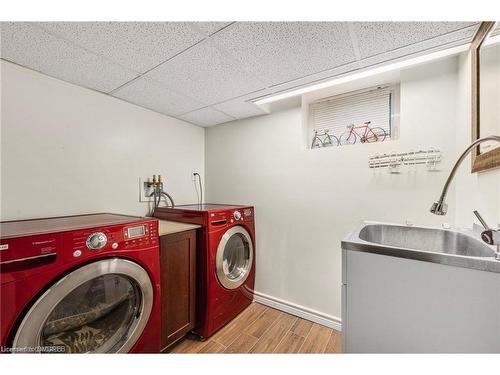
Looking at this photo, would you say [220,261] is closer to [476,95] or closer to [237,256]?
[237,256]

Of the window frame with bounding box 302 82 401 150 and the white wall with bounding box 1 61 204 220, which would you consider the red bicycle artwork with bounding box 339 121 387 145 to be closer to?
the window frame with bounding box 302 82 401 150

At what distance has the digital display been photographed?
1.18 metres

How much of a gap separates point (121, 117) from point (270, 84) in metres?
1.37

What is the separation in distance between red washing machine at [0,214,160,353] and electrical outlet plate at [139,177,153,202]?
86cm

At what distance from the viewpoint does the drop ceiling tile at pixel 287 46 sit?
105cm

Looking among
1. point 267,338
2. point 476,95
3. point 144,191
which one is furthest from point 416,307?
point 144,191

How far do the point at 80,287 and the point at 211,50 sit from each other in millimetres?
1512

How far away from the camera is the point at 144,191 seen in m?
2.04

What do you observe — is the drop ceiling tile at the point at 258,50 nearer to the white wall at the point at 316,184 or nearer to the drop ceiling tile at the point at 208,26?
the drop ceiling tile at the point at 208,26

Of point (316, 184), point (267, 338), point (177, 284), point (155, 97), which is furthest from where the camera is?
point (316, 184)

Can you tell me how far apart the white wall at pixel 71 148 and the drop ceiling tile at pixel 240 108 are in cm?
70

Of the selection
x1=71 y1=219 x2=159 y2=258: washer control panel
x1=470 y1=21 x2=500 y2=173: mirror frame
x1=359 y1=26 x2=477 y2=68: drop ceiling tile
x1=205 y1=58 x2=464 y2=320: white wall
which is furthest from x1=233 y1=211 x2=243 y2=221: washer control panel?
x1=470 y1=21 x2=500 y2=173: mirror frame

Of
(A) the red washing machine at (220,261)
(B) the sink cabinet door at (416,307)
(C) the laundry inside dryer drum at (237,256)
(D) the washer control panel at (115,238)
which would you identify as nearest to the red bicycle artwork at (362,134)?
(A) the red washing machine at (220,261)

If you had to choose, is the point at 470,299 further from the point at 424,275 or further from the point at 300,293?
the point at 300,293
